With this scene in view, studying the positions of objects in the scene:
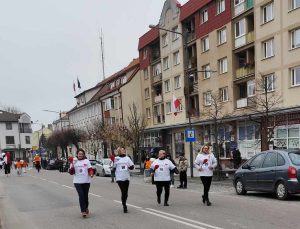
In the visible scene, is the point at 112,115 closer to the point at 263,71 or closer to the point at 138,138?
the point at 138,138

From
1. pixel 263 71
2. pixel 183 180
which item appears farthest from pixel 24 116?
pixel 183 180

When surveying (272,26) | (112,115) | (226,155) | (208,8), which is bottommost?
(226,155)

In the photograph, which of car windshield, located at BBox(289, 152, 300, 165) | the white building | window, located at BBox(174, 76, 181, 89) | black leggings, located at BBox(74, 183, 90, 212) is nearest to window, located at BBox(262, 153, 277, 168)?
car windshield, located at BBox(289, 152, 300, 165)

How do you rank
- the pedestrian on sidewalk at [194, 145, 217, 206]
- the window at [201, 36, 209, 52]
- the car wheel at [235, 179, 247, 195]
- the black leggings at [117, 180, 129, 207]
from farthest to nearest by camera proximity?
the window at [201, 36, 209, 52], the car wheel at [235, 179, 247, 195], the pedestrian on sidewalk at [194, 145, 217, 206], the black leggings at [117, 180, 129, 207]

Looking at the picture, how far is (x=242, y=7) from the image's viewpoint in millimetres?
31453

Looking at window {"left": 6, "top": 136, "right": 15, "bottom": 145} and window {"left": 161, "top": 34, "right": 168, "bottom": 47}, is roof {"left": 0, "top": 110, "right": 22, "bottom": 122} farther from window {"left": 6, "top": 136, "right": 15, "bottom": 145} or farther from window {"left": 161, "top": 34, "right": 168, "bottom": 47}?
window {"left": 161, "top": 34, "right": 168, "bottom": 47}

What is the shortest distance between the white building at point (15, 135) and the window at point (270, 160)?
89474 millimetres

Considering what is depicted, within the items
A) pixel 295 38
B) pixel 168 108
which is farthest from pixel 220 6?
pixel 168 108

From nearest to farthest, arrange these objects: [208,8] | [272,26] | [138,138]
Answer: [272,26]
[138,138]
[208,8]

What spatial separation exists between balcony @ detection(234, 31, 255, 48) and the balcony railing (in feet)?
6.04

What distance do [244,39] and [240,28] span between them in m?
1.18

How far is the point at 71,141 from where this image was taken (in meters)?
67.1

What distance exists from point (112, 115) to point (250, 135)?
31.7 m

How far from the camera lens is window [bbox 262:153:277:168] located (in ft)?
42.5
